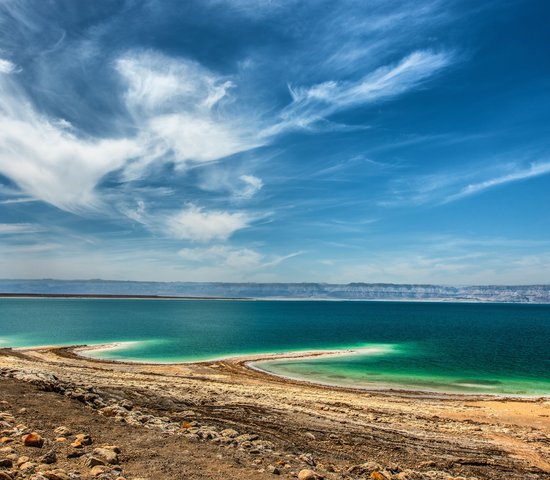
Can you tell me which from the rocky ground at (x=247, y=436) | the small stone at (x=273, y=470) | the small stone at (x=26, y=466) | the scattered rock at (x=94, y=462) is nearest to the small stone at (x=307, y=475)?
the rocky ground at (x=247, y=436)

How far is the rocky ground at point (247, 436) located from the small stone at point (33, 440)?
3 cm

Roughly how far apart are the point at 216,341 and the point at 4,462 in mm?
57922

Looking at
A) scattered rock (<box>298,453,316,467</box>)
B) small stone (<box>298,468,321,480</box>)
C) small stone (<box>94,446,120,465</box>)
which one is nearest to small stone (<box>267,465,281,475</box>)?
small stone (<box>298,468,321,480</box>)

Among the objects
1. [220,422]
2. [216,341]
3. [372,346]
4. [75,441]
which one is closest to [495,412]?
[220,422]

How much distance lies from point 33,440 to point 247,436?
6.98 meters

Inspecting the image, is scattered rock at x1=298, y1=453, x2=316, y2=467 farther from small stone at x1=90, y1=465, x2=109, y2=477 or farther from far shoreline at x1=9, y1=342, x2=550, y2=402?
far shoreline at x1=9, y1=342, x2=550, y2=402

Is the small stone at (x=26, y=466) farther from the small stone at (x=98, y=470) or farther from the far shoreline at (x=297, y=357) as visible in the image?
the far shoreline at (x=297, y=357)

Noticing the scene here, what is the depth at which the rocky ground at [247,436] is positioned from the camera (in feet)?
33.0

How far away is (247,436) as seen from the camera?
46.3 ft

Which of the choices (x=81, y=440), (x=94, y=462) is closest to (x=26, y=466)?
(x=94, y=462)

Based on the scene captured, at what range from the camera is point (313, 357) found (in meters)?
49.6

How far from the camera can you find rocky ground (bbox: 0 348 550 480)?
10062 millimetres

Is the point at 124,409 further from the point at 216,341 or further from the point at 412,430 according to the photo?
the point at 216,341

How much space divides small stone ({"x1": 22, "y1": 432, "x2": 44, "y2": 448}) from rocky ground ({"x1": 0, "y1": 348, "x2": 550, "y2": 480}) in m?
0.03
